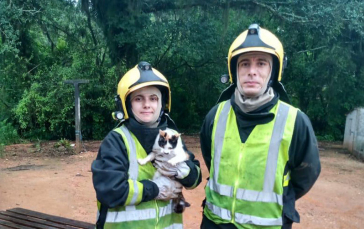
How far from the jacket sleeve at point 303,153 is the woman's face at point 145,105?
0.90m

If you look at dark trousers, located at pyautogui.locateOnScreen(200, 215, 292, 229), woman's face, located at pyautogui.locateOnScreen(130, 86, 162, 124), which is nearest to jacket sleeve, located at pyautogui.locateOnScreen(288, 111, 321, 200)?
dark trousers, located at pyautogui.locateOnScreen(200, 215, 292, 229)

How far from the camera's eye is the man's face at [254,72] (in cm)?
236

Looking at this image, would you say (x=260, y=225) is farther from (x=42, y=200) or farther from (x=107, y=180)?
(x=42, y=200)

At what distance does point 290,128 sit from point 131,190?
1.01m

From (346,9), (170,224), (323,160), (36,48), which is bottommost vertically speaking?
(323,160)

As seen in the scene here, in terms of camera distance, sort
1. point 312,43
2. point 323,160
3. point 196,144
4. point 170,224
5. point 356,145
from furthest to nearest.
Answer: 1. point 312,43
2. point 196,144
3. point 356,145
4. point 323,160
5. point 170,224

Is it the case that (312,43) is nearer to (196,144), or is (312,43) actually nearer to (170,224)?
(196,144)

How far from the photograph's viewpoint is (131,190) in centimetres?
235

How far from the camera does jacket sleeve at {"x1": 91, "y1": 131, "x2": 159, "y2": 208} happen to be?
2.30 metres

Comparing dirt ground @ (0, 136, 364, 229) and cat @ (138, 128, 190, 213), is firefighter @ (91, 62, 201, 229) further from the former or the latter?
dirt ground @ (0, 136, 364, 229)

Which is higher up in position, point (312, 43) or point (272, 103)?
point (312, 43)

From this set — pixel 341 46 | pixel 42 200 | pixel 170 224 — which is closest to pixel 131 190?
pixel 170 224

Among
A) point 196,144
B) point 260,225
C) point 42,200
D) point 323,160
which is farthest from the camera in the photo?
point 196,144

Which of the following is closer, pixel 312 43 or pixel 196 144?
pixel 196 144
